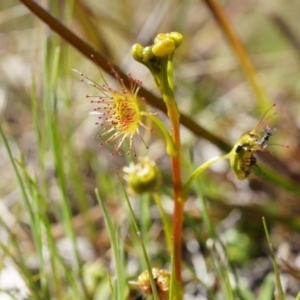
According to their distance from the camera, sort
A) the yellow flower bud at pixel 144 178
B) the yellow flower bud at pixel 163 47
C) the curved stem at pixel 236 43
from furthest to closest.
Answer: the curved stem at pixel 236 43, the yellow flower bud at pixel 144 178, the yellow flower bud at pixel 163 47

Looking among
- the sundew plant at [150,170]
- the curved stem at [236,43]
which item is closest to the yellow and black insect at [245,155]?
the sundew plant at [150,170]

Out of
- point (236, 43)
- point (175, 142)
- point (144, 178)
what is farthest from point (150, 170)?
point (236, 43)

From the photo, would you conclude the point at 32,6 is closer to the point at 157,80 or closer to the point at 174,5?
the point at 157,80

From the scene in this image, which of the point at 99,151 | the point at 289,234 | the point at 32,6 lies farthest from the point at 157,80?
the point at 99,151

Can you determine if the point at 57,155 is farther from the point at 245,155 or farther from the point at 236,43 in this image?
the point at 236,43

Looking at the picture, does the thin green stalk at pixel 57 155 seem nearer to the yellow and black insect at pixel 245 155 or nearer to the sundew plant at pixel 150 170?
the sundew plant at pixel 150 170

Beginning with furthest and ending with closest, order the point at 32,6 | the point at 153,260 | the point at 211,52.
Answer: the point at 211,52 < the point at 153,260 < the point at 32,6

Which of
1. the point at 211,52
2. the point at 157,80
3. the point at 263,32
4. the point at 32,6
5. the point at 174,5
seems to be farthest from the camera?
the point at 263,32
